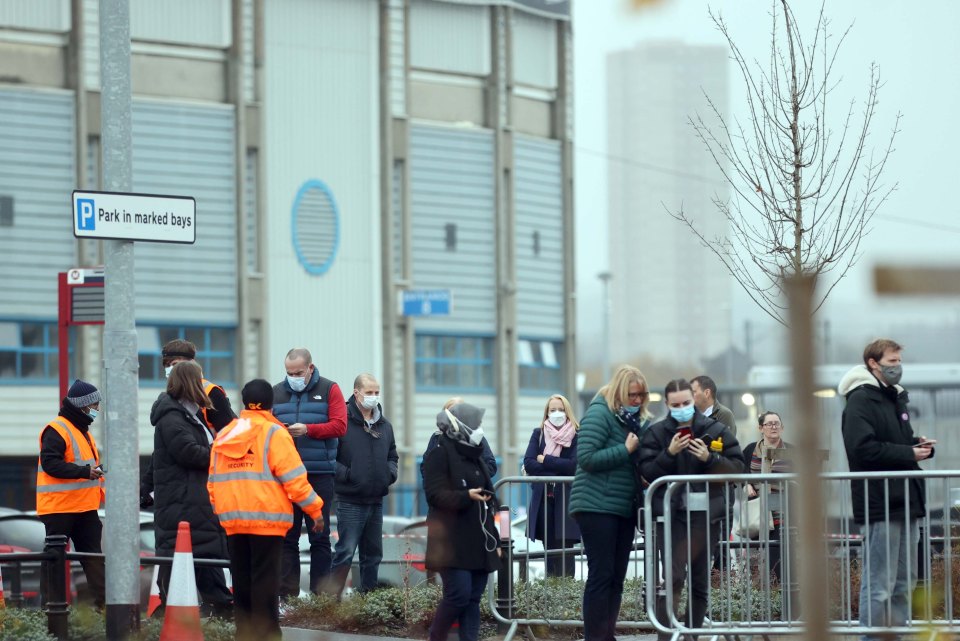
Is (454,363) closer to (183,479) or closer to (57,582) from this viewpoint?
(183,479)

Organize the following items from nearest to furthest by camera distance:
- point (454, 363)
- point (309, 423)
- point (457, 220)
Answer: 1. point (309, 423)
2. point (457, 220)
3. point (454, 363)

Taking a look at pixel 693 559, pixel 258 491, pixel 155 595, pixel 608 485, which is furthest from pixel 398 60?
pixel 258 491

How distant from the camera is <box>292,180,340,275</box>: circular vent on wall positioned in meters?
38.8

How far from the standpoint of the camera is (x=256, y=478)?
8.64 metres

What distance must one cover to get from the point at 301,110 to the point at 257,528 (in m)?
31.0

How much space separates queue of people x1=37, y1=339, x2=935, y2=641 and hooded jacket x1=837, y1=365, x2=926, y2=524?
10 mm

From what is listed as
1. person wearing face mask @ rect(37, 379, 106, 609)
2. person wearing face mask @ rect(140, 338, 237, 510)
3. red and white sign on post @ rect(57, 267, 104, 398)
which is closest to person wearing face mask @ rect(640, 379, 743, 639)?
person wearing face mask @ rect(140, 338, 237, 510)

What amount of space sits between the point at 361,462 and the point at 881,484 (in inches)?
177

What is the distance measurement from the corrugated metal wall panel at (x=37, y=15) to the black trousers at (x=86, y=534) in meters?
26.8

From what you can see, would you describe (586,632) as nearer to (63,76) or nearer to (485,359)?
(63,76)

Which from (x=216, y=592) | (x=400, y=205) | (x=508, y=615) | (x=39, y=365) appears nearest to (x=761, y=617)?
(x=508, y=615)

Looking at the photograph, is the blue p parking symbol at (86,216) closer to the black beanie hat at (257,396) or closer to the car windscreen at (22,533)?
the black beanie hat at (257,396)

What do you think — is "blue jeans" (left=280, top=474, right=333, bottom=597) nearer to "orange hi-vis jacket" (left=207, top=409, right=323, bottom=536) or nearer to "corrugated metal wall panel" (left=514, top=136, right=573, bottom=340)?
"orange hi-vis jacket" (left=207, top=409, right=323, bottom=536)

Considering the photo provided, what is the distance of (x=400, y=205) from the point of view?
1591 inches
